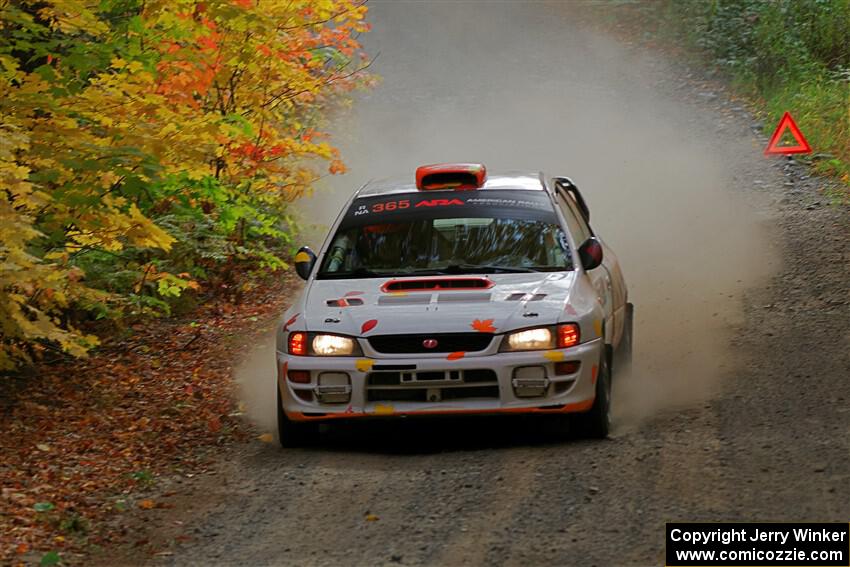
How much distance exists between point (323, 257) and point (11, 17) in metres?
2.85

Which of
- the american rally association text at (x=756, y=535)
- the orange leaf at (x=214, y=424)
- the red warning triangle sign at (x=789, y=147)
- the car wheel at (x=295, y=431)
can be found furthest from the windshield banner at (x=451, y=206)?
the red warning triangle sign at (x=789, y=147)

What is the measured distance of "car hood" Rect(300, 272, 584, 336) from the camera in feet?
27.7

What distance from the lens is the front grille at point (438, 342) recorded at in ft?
27.6

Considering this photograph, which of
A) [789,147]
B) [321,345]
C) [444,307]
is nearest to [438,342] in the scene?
[444,307]

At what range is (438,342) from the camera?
842cm

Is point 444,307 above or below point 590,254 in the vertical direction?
below

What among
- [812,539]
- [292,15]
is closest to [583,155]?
[292,15]

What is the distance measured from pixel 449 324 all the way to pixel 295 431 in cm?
142

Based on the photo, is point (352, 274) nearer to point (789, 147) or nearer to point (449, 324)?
point (449, 324)

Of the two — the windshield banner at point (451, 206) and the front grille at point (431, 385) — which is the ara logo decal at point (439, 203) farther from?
the front grille at point (431, 385)

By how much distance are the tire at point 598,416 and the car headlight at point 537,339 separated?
0.39 metres

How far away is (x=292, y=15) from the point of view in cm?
1341

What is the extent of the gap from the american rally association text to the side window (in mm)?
3629

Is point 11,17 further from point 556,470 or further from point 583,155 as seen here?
point 583,155
